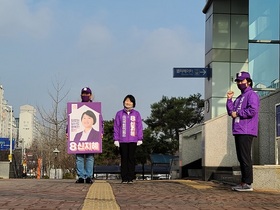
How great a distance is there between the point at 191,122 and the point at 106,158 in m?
8.33

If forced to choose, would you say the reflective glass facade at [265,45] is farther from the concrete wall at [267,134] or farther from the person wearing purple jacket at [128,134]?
the person wearing purple jacket at [128,134]

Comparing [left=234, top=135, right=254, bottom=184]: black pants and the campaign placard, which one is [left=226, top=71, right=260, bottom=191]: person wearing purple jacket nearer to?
[left=234, top=135, right=254, bottom=184]: black pants

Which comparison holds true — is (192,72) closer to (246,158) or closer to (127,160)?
(127,160)

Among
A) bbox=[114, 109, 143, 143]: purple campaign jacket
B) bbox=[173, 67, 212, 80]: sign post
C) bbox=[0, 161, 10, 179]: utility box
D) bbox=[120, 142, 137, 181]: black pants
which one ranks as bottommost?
bbox=[0, 161, 10, 179]: utility box

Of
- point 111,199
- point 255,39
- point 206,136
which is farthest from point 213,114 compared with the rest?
point 111,199

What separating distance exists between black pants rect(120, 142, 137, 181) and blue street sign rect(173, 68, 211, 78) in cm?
1011

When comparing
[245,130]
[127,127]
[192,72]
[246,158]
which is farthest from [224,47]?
[246,158]

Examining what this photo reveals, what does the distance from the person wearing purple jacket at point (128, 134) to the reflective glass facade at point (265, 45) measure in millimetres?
6486

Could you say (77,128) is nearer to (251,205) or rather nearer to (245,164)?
(245,164)

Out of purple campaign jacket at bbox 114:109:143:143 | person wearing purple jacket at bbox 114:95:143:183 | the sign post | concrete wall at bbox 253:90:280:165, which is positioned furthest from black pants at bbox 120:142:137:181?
the sign post

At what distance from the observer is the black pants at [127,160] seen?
9.90 meters

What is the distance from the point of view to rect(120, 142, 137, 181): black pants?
32.5 feet

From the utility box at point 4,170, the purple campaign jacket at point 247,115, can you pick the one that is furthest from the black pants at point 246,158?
the utility box at point 4,170

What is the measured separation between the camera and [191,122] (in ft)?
147
